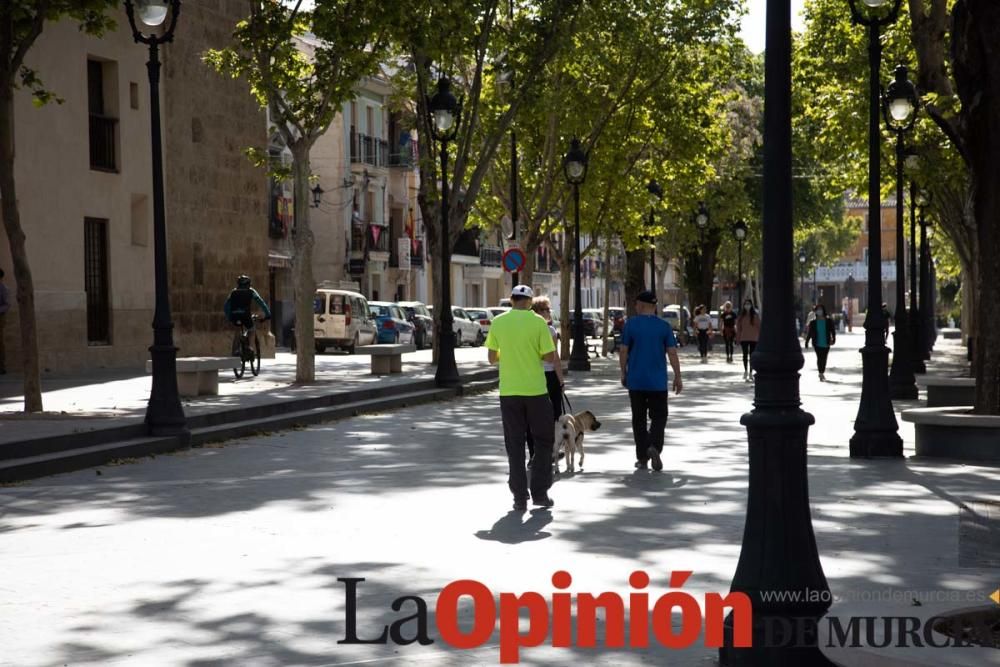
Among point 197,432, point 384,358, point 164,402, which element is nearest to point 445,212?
point 384,358

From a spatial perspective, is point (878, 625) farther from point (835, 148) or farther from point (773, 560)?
point (835, 148)

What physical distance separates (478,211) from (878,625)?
4093 cm

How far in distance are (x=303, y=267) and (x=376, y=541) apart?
53.6ft

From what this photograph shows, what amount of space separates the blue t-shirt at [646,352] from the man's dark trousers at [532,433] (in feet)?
8.21

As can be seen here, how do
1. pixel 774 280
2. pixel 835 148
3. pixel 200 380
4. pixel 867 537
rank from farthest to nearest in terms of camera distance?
1. pixel 835 148
2. pixel 200 380
3. pixel 867 537
4. pixel 774 280

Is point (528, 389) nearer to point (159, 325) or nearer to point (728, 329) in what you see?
point (159, 325)

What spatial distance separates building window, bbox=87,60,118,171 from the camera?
32.3 m

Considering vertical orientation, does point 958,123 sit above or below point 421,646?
above

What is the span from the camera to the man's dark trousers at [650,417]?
14.5 meters

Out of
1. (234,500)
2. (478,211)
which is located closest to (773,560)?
(234,500)

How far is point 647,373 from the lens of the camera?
1447 centimetres

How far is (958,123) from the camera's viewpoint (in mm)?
16375

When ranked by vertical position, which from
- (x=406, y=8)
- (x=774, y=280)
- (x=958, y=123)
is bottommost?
(x=774, y=280)

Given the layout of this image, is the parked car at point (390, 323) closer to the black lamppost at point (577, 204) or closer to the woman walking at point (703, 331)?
the woman walking at point (703, 331)
